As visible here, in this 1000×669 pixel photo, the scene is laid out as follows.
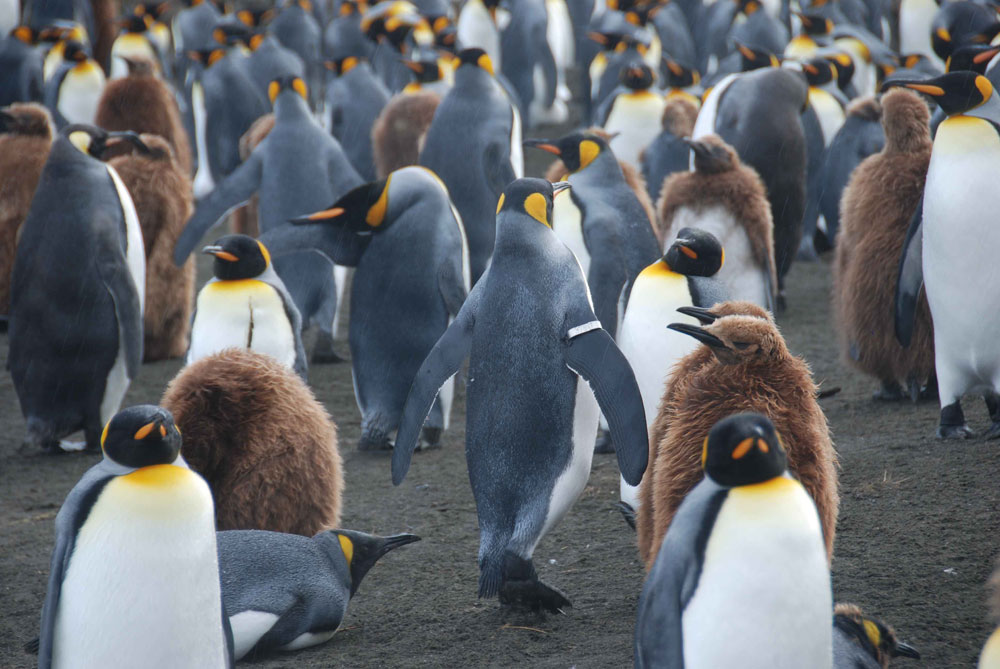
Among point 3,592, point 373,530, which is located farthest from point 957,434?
point 3,592

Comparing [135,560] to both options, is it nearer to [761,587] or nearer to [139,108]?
[761,587]

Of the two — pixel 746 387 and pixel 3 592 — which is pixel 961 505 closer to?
pixel 746 387

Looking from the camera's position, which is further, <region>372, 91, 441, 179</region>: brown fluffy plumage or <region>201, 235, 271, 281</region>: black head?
<region>372, 91, 441, 179</region>: brown fluffy plumage

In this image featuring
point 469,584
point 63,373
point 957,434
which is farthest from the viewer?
point 63,373

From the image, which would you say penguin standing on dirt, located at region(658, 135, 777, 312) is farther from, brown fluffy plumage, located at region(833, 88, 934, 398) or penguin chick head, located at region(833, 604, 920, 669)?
penguin chick head, located at region(833, 604, 920, 669)

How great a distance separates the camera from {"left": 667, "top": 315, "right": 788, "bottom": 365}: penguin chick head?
103 inches

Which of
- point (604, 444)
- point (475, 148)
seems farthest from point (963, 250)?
point (475, 148)

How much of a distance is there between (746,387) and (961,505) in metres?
1.15

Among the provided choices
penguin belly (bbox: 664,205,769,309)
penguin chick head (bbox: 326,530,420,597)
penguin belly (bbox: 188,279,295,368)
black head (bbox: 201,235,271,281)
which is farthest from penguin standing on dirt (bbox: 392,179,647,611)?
penguin belly (bbox: 664,205,769,309)

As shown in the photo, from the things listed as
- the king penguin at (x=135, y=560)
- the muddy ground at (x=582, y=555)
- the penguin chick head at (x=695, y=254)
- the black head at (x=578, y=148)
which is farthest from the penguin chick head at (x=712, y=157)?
the king penguin at (x=135, y=560)

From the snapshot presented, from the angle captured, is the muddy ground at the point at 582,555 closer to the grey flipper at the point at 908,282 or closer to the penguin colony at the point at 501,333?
the penguin colony at the point at 501,333

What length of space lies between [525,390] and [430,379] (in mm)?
283

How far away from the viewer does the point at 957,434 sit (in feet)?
12.9

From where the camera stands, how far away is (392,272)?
4570 mm
